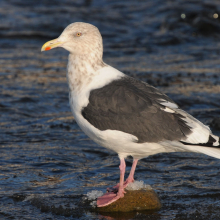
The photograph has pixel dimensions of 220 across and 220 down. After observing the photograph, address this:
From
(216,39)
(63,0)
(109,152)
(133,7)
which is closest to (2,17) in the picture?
(63,0)

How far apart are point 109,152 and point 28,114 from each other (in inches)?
92.3

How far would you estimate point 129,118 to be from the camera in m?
5.23

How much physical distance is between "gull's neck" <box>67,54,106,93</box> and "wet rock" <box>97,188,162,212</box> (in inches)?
53.4

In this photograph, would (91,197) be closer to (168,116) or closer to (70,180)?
(70,180)

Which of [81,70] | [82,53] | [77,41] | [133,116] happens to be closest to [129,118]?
[133,116]

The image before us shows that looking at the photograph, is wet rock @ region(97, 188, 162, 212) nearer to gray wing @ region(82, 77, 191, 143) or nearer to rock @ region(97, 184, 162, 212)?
rock @ region(97, 184, 162, 212)

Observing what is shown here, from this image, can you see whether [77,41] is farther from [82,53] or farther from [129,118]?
[129,118]

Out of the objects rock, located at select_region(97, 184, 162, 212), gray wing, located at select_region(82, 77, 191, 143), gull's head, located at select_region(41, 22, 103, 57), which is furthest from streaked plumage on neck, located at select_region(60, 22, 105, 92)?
rock, located at select_region(97, 184, 162, 212)

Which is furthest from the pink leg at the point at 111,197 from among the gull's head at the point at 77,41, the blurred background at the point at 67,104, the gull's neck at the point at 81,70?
the gull's head at the point at 77,41

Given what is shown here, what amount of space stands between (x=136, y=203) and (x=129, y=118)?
100 cm

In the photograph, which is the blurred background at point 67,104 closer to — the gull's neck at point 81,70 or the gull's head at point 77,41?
the gull's neck at point 81,70

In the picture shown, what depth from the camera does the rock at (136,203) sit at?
5.45m

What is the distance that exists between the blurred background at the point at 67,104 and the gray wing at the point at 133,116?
94 centimetres

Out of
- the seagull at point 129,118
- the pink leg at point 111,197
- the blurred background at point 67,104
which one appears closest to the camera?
the seagull at point 129,118
